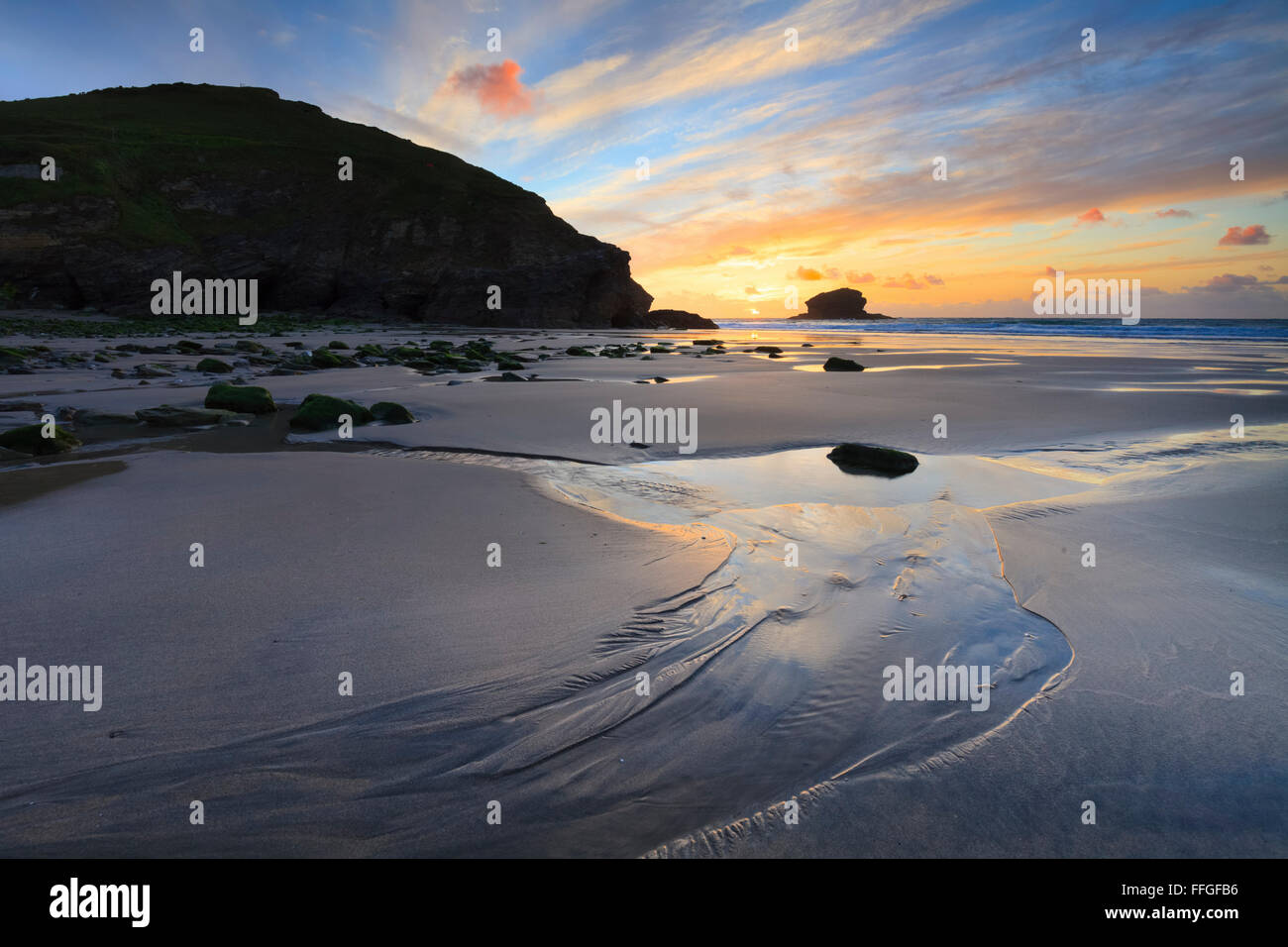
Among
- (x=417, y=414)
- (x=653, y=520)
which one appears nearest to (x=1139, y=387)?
(x=653, y=520)

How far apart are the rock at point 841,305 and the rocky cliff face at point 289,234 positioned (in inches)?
2535

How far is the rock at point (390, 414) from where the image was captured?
24.3ft

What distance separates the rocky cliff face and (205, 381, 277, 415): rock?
41.1 m

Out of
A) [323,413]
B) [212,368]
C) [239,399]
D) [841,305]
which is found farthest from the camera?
[841,305]

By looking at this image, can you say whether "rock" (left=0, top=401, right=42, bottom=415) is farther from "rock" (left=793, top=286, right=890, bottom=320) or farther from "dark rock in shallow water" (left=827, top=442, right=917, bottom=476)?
"rock" (left=793, top=286, right=890, bottom=320)

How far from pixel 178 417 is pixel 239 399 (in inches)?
38.4

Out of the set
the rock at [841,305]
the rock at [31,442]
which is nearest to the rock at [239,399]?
the rock at [31,442]

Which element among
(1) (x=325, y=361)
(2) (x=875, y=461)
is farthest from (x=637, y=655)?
(1) (x=325, y=361)

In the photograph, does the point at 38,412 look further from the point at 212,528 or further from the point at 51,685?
the point at 51,685

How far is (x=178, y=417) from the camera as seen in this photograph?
7.11m

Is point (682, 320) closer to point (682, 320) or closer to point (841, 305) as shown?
point (682, 320)

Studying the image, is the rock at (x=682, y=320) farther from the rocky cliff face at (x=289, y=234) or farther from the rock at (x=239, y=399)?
the rock at (x=239, y=399)

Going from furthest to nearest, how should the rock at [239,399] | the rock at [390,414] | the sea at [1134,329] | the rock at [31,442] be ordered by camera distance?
the sea at [1134,329] < the rock at [239,399] < the rock at [390,414] < the rock at [31,442]
